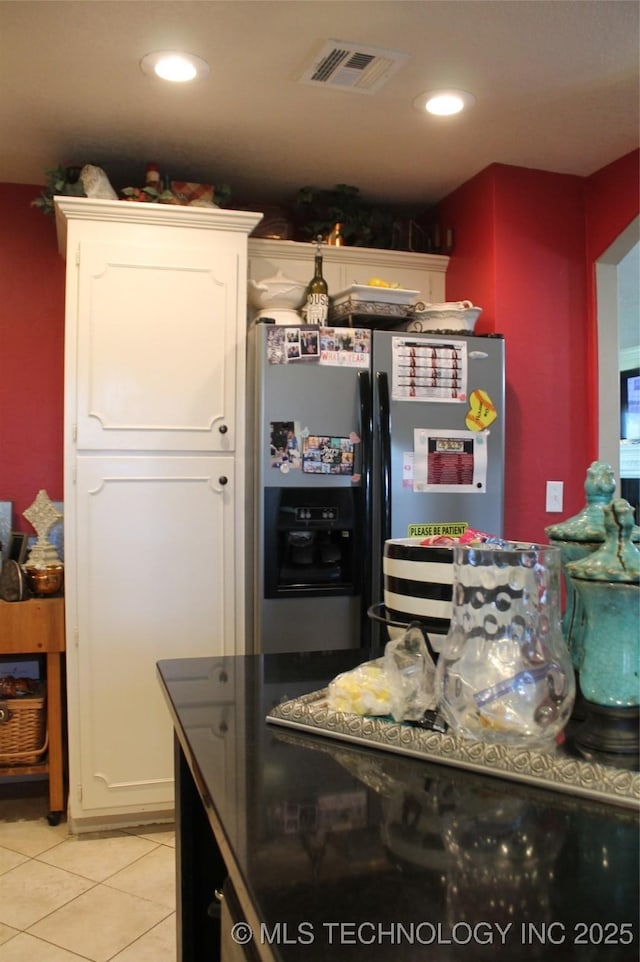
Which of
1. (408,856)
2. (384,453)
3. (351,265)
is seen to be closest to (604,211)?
(351,265)

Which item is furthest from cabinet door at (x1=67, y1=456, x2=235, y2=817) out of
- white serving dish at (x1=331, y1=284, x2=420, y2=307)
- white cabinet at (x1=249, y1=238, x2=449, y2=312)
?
white cabinet at (x1=249, y1=238, x2=449, y2=312)

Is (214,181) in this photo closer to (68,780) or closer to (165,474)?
(165,474)

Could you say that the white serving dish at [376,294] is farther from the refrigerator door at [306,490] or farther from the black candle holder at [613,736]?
the black candle holder at [613,736]

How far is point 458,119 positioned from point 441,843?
7.83 ft

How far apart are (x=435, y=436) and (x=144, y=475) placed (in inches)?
40.1

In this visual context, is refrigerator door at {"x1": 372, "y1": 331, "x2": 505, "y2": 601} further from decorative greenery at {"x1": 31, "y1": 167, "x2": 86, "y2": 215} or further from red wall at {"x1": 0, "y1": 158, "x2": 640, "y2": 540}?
decorative greenery at {"x1": 31, "y1": 167, "x2": 86, "y2": 215}

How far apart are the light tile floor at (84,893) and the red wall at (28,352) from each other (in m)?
1.18

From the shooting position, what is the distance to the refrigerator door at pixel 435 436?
2482 mm

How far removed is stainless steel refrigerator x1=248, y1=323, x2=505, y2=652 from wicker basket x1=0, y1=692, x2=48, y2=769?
0.87 metres

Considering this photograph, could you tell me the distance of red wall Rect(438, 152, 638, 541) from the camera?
2.85 metres

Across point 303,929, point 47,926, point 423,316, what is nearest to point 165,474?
point 423,316

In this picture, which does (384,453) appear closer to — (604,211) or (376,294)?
(376,294)

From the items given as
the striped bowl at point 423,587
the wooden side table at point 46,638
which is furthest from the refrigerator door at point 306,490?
the striped bowl at point 423,587

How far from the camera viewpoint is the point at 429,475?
253 centimetres
